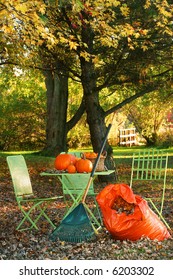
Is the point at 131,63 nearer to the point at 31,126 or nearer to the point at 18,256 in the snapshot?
the point at 18,256

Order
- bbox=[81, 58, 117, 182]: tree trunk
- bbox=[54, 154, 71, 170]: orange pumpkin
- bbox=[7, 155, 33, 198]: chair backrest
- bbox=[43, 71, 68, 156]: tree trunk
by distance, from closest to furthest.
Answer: bbox=[54, 154, 71, 170]: orange pumpkin < bbox=[7, 155, 33, 198]: chair backrest < bbox=[81, 58, 117, 182]: tree trunk < bbox=[43, 71, 68, 156]: tree trunk

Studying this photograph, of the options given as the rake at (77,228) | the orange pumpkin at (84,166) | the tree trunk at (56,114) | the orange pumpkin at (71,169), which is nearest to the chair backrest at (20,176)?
the orange pumpkin at (71,169)

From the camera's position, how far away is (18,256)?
7.02 metres

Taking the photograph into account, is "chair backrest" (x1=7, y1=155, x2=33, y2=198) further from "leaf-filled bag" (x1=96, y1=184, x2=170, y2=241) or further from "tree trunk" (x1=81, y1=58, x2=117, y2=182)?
"tree trunk" (x1=81, y1=58, x2=117, y2=182)

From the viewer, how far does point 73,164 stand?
820cm

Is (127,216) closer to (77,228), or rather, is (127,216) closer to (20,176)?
(77,228)

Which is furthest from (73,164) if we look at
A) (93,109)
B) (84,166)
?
(93,109)

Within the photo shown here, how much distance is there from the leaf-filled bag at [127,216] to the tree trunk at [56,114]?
1311 centimetres

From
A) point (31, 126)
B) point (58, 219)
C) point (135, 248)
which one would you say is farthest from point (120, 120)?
point (135, 248)

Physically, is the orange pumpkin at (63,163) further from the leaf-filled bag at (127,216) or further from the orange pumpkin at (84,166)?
the leaf-filled bag at (127,216)

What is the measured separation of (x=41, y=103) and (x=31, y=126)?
1280 millimetres

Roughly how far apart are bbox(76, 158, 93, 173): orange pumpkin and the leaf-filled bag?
404 millimetres

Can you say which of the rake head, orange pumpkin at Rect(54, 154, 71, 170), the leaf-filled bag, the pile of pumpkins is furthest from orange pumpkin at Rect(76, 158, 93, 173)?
the rake head

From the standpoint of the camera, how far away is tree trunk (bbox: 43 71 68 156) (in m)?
20.9
